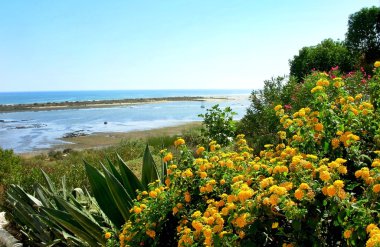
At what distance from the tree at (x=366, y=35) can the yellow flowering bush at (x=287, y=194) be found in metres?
27.9

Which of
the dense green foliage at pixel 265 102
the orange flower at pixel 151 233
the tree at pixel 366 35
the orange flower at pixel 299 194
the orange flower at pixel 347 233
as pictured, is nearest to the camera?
the orange flower at pixel 347 233

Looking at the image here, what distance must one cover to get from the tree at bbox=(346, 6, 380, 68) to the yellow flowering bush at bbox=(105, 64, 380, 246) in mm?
27938

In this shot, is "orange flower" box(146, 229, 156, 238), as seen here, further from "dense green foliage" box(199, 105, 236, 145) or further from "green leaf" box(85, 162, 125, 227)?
"dense green foliage" box(199, 105, 236, 145)

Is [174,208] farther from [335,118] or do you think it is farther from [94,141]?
[94,141]

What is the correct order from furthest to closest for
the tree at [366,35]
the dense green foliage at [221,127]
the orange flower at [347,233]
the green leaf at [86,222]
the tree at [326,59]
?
the tree at [366,35] < the tree at [326,59] < the dense green foliage at [221,127] < the green leaf at [86,222] < the orange flower at [347,233]

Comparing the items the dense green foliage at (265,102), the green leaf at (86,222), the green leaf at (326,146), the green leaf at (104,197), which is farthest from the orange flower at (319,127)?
the dense green foliage at (265,102)

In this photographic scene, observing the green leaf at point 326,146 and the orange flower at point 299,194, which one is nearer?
the orange flower at point 299,194

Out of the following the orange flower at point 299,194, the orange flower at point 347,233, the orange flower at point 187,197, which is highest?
the orange flower at point 299,194

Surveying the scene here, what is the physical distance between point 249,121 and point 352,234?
40.4 ft

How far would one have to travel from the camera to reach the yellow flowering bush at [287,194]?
2.12m

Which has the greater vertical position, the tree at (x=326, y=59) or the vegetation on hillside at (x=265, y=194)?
the tree at (x=326, y=59)

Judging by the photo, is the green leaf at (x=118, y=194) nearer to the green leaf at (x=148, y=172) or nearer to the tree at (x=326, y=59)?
the green leaf at (x=148, y=172)

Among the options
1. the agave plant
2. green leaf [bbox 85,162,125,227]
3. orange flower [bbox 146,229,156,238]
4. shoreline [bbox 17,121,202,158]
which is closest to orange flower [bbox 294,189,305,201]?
orange flower [bbox 146,229,156,238]

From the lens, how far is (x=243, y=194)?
86.7 inches
